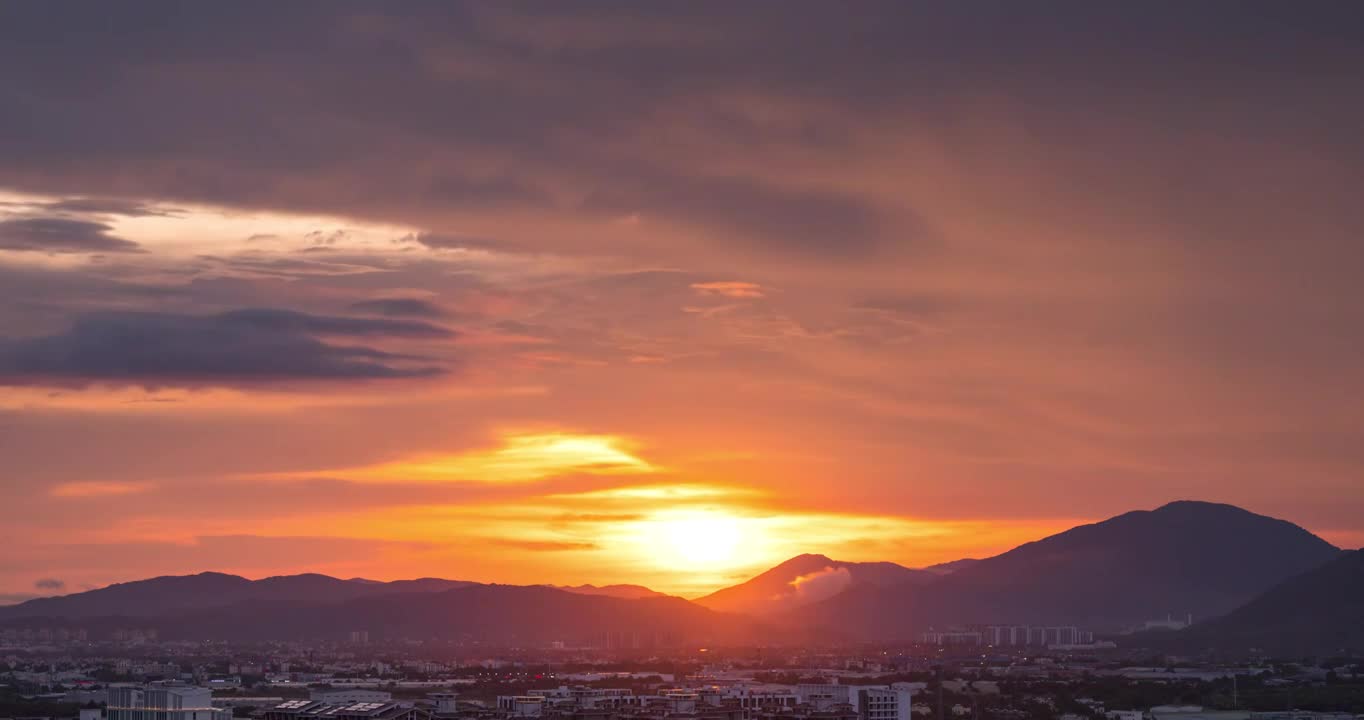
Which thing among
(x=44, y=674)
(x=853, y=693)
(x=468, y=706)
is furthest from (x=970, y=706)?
(x=44, y=674)

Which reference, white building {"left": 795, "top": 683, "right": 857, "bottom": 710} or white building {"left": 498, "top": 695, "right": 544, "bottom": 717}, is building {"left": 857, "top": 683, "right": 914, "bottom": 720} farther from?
white building {"left": 498, "top": 695, "right": 544, "bottom": 717}

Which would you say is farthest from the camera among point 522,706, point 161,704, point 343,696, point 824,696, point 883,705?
point 343,696

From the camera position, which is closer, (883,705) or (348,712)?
(348,712)

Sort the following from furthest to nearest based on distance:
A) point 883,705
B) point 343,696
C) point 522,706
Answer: point 343,696, point 883,705, point 522,706

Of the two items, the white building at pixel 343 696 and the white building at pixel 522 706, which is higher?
the white building at pixel 343 696

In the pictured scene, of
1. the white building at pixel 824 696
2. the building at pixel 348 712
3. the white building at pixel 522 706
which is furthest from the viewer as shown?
the white building at pixel 824 696

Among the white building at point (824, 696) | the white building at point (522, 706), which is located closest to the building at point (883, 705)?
the white building at point (824, 696)

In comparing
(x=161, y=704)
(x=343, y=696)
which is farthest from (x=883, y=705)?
(x=161, y=704)

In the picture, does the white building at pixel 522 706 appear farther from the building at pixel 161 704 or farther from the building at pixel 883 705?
the building at pixel 161 704

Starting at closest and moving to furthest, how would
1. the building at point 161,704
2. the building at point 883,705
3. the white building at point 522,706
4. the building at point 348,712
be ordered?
the building at point 348,712
the building at point 161,704
the white building at point 522,706
the building at point 883,705

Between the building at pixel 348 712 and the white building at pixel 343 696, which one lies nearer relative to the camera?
the building at pixel 348 712

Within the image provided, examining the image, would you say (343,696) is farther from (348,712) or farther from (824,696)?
(348,712)

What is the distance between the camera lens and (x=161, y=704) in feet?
313

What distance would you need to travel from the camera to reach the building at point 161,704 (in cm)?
9469
